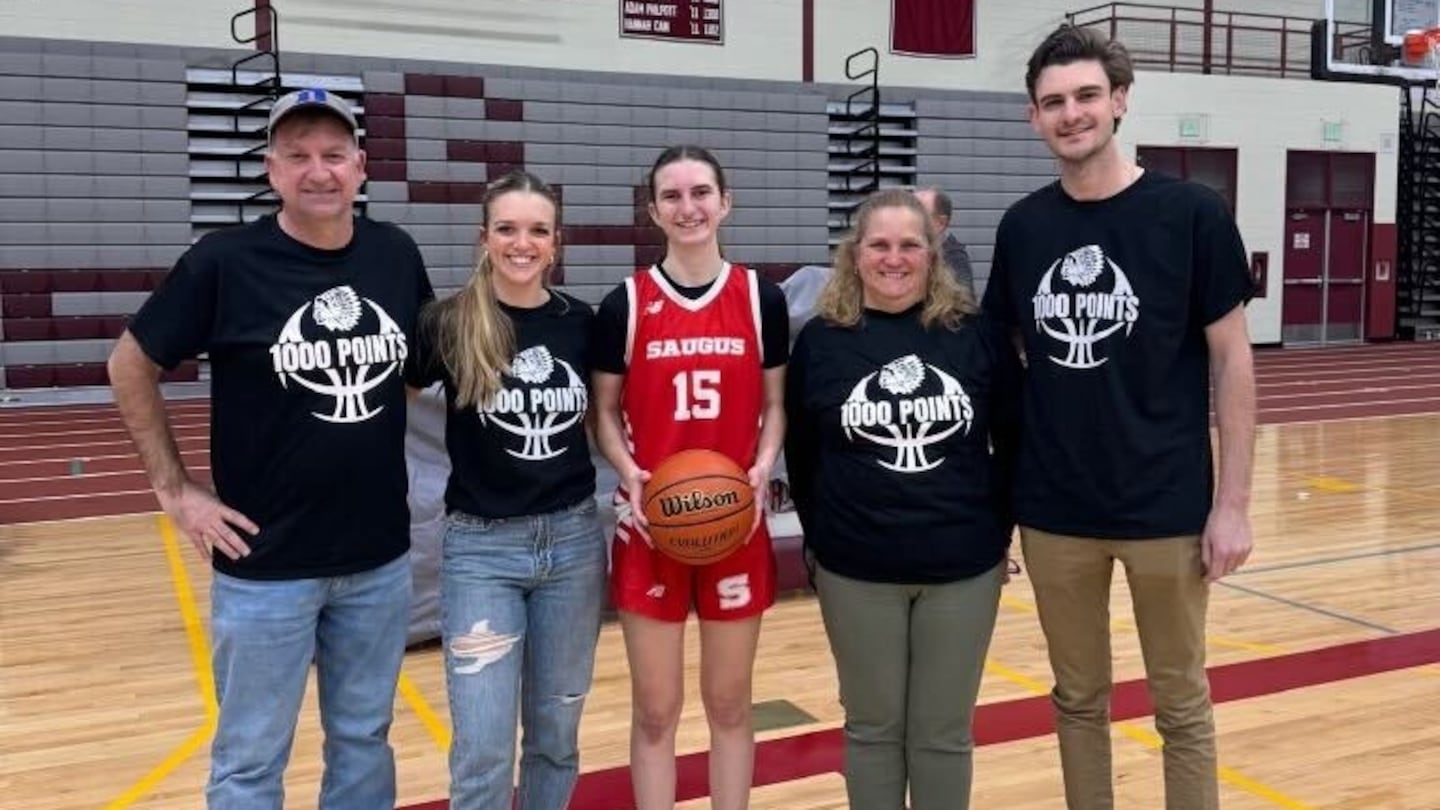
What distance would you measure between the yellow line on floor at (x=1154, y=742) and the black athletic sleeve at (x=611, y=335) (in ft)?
6.90

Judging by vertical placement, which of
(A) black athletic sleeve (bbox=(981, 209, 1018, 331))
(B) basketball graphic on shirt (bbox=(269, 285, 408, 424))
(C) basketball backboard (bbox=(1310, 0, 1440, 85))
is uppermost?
(C) basketball backboard (bbox=(1310, 0, 1440, 85))

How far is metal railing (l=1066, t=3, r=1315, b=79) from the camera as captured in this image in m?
16.5

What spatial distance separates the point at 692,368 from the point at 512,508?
461mm

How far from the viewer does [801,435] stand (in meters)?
2.62

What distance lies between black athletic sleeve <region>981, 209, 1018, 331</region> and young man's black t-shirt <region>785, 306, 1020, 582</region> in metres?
0.08

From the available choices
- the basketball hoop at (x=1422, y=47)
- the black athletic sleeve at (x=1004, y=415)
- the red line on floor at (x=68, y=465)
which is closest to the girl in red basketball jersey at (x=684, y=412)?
the black athletic sleeve at (x=1004, y=415)

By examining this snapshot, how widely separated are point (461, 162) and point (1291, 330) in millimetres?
12201

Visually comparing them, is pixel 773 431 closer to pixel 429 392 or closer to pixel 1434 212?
pixel 429 392

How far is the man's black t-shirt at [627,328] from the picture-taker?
2559 mm

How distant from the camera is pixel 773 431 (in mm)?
2625

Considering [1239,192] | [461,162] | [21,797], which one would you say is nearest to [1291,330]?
[1239,192]

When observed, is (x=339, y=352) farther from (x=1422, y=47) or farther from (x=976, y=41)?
(x=1422, y=47)

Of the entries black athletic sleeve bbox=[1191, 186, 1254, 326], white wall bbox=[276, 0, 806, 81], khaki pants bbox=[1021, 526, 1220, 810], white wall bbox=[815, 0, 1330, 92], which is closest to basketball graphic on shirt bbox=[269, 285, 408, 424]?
khaki pants bbox=[1021, 526, 1220, 810]

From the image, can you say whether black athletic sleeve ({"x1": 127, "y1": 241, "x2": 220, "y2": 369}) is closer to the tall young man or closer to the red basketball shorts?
the red basketball shorts
